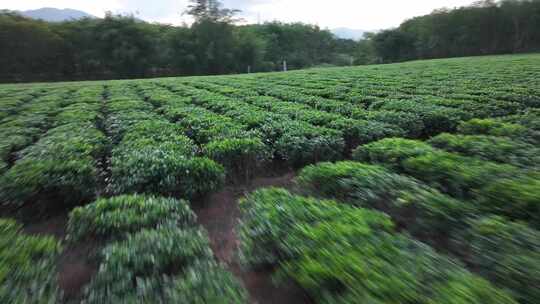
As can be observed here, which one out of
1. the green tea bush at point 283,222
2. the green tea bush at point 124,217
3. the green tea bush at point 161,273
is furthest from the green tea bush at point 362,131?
the green tea bush at point 161,273

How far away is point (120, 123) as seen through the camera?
23.4 feet

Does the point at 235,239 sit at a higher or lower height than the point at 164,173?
lower

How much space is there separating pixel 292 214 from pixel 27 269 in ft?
6.83

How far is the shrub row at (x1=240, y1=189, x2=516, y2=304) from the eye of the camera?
192 cm

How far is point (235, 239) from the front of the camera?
3.76 metres

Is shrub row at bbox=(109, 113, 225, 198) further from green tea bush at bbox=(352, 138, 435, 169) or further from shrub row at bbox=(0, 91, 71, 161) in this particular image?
shrub row at bbox=(0, 91, 71, 161)

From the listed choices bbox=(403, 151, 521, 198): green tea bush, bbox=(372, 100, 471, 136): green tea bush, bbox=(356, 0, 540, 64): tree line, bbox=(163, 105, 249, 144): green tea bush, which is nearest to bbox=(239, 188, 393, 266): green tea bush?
bbox=(403, 151, 521, 198): green tea bush

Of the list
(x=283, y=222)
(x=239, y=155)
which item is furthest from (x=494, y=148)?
(x=239, y=155)

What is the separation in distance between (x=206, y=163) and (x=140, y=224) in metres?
1.49

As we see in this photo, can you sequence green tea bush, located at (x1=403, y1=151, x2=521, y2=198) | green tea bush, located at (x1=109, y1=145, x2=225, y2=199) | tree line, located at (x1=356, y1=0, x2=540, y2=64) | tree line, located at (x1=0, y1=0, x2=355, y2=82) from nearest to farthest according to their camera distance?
green tea bush, located at (x1=403, y1=151, x2=521, y2=198)
green tea bush, located at (x1=109, y1=145, x2=225, y2=199)
tree line, located at (x1=0, y1=0, x2=355, y2=82)
tree line, located at (x1=356, y1=0, x2=540, y2=64)

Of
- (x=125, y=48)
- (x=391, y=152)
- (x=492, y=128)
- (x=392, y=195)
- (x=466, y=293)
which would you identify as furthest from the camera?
(x=125, y=48)

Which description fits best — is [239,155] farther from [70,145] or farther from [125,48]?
[125,48]

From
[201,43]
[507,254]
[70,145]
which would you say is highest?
[201,43]

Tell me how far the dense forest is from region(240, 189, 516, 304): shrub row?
132ft
